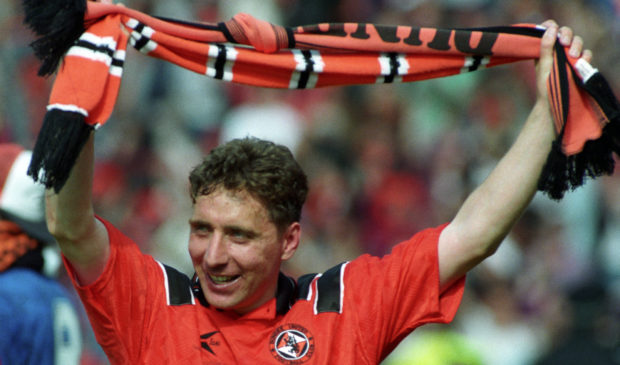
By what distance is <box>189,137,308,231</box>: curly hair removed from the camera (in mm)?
3043

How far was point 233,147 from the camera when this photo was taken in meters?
3.15

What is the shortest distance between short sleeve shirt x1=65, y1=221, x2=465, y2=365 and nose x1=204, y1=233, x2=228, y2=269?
0.81 ft

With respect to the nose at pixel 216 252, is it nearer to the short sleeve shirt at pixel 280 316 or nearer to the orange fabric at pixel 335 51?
the short sleeve shirt at pixel 280 316

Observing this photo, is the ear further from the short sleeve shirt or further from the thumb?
the thumb

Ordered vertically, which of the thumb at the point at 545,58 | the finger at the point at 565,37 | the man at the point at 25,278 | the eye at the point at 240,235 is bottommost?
the man at the point at 25,278

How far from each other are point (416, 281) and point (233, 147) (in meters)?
0.80

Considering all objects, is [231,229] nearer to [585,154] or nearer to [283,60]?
[283,60]

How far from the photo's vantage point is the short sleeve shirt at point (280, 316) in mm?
2930

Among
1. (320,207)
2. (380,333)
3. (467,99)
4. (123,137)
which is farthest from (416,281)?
(123,137)

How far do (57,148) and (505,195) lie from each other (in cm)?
148

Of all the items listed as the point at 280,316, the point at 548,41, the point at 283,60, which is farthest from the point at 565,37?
the point at 280,316

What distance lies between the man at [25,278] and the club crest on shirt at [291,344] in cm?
144

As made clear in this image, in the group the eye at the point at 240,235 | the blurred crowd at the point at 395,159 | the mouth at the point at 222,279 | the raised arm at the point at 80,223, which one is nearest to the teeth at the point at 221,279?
the mouth at the point at 222,279

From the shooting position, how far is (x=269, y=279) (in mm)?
3137
